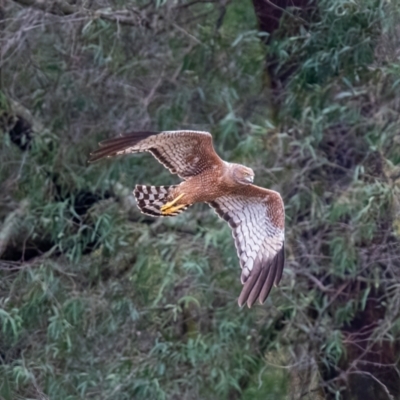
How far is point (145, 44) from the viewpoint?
5.67 metres

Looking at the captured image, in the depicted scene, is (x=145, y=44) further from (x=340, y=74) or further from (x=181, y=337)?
(x=181, y=337)

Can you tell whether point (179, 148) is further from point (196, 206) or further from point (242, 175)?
point (196, 206)

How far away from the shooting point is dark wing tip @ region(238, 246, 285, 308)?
13.6 feet

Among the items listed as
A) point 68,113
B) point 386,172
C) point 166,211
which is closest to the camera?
point 166,211

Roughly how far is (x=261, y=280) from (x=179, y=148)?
1.86ft

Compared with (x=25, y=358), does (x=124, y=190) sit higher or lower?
higher

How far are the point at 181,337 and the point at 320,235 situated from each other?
78 centimetres

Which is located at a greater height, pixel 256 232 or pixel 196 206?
pixel 256 232

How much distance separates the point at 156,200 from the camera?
4.09 m

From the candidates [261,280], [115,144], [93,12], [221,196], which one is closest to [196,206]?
[93,12]

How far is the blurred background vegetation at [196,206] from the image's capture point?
202 inches

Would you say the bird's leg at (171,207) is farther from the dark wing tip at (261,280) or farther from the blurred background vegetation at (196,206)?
the blurred background vegetation at (196,206)

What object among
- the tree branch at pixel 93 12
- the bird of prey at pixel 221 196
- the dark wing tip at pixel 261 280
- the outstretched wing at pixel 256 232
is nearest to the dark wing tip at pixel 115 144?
the bird of prey at pixel 221 196

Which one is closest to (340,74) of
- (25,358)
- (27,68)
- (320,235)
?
(320,235)
